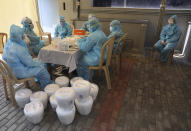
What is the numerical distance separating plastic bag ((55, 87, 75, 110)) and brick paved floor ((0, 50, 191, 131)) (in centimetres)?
28

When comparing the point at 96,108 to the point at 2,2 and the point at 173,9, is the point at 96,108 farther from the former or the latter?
the point at 2,2

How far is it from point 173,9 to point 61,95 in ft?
12.6

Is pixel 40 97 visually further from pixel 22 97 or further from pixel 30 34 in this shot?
pixel 30 34

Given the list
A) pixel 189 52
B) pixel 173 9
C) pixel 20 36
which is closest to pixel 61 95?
pixel 20 36

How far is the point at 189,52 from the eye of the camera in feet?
10.8

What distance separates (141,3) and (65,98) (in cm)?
371

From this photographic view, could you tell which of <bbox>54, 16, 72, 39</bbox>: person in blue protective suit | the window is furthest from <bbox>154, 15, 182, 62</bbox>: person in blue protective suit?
<bbox>54, 16, 72, 39</bbox>: person in blue protective suit

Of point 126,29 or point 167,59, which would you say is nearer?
point 167,59

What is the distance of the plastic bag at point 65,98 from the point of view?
1.44 metres

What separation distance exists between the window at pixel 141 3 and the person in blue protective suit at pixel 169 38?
99 cm

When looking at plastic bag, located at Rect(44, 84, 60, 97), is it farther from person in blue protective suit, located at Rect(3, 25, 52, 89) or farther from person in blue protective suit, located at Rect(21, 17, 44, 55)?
person in blue protective suit, located at Rect(21, 17, 44, 55)

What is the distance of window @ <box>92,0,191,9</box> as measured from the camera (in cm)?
379

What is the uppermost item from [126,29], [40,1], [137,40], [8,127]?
[40,1]

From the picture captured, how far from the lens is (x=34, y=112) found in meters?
1.54
